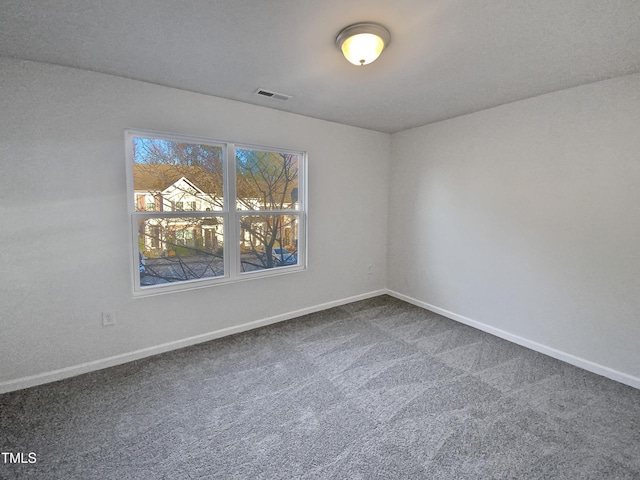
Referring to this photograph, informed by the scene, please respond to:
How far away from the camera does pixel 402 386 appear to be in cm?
231

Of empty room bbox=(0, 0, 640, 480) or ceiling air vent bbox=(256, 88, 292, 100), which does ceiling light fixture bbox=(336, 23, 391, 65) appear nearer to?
empty room bbox=(0, 0, 640, 480)

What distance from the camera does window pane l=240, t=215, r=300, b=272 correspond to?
10.8ft

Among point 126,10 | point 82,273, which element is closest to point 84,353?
point 82,273

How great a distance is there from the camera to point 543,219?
2.78 metres

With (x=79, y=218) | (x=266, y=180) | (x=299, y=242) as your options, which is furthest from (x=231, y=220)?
(x=79, y=218)

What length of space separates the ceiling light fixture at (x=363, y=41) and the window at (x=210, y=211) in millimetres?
1633

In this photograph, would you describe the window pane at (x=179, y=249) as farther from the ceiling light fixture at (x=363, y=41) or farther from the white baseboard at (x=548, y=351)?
the white baseboard at (x=548, y=351)

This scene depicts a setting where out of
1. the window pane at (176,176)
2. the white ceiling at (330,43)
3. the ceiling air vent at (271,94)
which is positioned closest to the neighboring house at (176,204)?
the window pane at (176,176)

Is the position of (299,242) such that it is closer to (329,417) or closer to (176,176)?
(176,176)

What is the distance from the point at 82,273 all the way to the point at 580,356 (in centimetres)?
436

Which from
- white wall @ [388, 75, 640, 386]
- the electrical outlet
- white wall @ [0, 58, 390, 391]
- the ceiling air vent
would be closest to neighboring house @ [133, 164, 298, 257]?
white wall @ [0, 58, 390, 391]

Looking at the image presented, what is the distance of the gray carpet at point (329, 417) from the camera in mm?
1607

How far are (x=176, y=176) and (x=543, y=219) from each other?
355cm

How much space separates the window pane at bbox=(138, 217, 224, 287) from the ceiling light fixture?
200 cm
